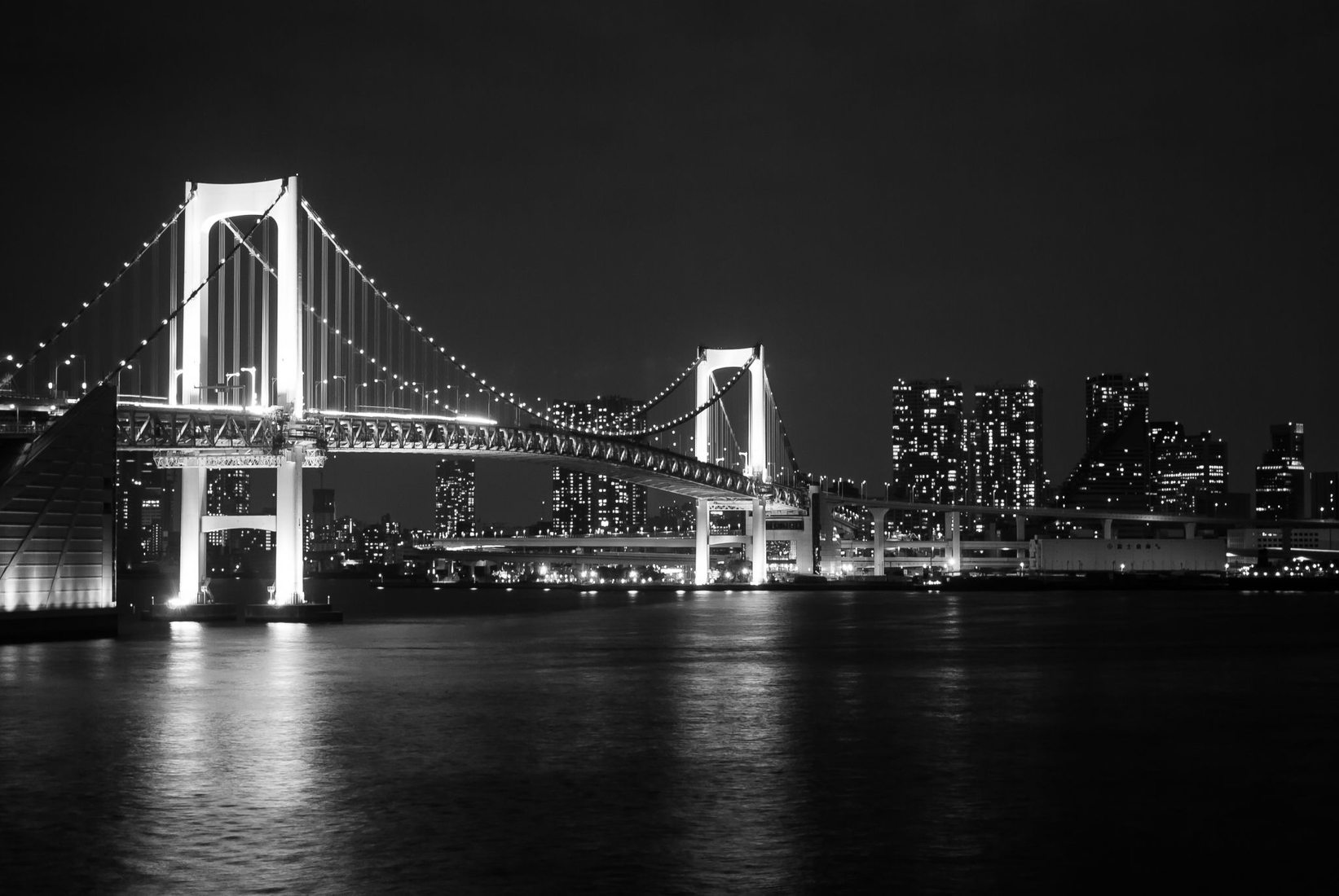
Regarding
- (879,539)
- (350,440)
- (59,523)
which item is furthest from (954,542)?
(59,523)

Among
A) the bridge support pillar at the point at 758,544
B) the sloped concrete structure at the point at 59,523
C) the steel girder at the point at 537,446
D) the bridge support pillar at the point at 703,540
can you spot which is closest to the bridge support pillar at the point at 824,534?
the steel girder at the point at 537,446

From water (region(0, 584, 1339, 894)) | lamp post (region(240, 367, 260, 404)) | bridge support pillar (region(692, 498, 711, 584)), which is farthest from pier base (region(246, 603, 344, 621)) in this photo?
bridge support pillar (region(692, 498, 711, 584))

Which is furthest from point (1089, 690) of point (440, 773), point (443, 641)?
point (443, 641)

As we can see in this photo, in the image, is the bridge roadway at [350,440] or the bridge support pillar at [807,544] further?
the bridge support pillar at [807,544]

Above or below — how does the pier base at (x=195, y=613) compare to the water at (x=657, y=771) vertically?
above

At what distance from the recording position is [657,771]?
16953 mm

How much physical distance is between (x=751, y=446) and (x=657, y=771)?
73322 millimetres

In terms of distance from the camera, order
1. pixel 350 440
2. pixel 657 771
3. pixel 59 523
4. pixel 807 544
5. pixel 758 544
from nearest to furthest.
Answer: pixel 657 771
pixel 59 523
pixel 350 440
pixel 758 544
pixel 807 544

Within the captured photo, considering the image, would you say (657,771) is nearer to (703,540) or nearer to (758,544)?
(703,540)

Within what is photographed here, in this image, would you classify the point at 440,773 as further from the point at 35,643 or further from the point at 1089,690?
the point at 35,643

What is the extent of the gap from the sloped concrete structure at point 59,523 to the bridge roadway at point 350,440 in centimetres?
658

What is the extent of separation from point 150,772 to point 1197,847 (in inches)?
393

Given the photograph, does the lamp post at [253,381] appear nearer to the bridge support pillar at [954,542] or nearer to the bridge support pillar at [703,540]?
the bridge support pillar at [703,540]

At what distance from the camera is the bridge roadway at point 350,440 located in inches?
1719
